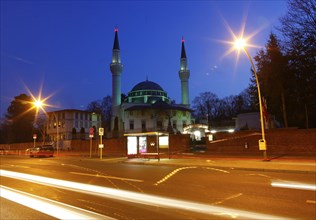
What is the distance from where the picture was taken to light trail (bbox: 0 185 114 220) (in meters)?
6.75

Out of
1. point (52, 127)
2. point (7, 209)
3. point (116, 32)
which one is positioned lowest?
point (7, 209)

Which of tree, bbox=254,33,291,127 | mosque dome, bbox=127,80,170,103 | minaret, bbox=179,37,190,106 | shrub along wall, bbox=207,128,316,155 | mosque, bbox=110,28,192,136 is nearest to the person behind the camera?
shrub along wall, bbox=207,128,316,155

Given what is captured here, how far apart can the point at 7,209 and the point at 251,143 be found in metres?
26.4

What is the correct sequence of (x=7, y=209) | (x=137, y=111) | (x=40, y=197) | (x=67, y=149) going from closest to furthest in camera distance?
(x=7, y=209) → (x=40, y=197) → (x=67, y=149) → (x=137, y=111)

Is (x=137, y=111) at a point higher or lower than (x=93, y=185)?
higher

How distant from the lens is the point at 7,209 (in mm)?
7910

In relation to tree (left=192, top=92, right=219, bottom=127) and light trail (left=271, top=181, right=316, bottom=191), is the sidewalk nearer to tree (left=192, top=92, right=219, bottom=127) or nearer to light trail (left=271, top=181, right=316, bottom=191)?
light trail (left=271, top=181, right=316, bottom=191)

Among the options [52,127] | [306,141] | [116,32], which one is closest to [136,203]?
[306,141]

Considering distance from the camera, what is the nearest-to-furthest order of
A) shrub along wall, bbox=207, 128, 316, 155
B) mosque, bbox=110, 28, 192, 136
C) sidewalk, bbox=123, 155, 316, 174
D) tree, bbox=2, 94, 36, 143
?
A: sidewalk, bbox=123, 155, 316, 174, shrub along wall, bbox=207, 128, 316, 155, mosque, bbox=110, 28, 192, 136, tree, bbox=2, 94, 36, 143

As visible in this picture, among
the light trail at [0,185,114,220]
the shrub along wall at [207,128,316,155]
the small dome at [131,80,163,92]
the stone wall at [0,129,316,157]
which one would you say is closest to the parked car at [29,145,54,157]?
the stone wall at [0,129,316,157]

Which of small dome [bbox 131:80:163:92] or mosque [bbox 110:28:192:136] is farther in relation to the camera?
small dome [bbox 131:80:163:92]

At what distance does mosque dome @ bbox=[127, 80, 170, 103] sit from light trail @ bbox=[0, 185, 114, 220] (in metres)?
82.2

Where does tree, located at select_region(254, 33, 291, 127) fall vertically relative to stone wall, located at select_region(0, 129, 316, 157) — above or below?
above

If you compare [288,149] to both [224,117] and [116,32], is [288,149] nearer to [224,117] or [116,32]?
[224,117]
